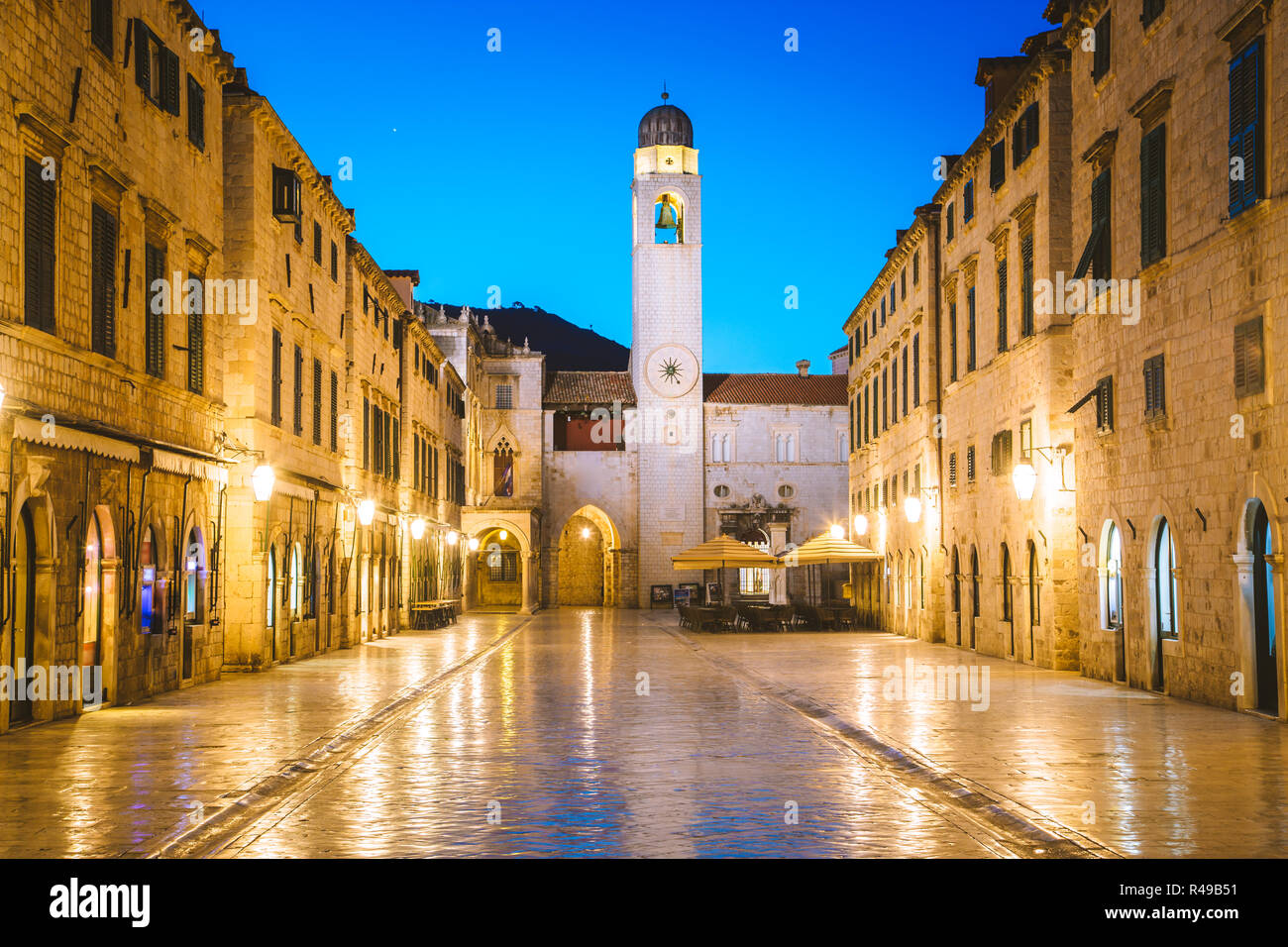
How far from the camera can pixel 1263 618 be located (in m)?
15.9

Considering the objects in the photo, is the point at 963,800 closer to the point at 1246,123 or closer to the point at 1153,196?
the point at 1246,123

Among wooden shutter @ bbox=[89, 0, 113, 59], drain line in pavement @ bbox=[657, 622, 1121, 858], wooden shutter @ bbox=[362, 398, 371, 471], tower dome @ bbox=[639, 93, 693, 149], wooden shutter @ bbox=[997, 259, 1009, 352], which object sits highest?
tower dome @ bbox=[639, 93, 693, 149]

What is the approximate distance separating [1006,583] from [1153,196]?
10411 mm

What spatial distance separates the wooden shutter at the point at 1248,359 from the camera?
1541 cm

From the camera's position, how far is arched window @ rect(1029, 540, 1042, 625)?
81.5 ft

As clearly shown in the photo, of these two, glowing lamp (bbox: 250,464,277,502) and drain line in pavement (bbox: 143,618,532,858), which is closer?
drain line in pavement (bbox: 143,618,532,858)

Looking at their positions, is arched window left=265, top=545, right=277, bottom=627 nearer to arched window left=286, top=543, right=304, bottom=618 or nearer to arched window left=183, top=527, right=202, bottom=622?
arched window left=286, top=543, right=304, bottom=618

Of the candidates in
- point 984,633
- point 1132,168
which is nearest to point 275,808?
point 1132,168

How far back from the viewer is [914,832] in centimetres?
901

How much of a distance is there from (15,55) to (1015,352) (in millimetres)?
18188

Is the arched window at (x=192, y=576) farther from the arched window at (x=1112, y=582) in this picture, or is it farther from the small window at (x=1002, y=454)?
the small window at (x=1002, y=454)

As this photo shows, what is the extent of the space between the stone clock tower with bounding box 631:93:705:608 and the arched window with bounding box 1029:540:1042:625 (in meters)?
43.5

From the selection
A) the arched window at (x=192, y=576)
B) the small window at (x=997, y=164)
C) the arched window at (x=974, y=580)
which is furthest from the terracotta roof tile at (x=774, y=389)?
the arched window at (x=192, y=576)

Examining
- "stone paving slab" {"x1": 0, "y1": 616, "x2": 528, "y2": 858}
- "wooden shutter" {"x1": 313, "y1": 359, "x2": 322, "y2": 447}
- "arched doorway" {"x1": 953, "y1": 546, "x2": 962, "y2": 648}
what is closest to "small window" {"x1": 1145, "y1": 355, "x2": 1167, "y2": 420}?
"stone paving slab" {"x1": 0, "y1": 616, "x2": 528, "y2": 858}
